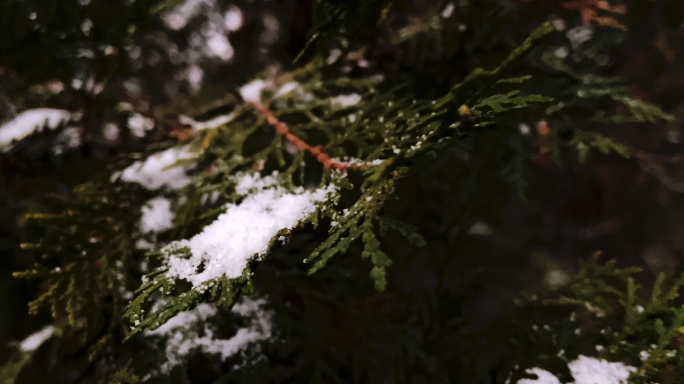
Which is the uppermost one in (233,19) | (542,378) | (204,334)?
(233,19)

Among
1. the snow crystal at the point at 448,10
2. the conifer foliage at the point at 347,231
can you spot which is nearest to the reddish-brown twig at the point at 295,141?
the conifer foliage at the point at 347,231

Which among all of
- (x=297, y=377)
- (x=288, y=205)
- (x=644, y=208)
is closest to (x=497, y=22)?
(x=288, y=205)

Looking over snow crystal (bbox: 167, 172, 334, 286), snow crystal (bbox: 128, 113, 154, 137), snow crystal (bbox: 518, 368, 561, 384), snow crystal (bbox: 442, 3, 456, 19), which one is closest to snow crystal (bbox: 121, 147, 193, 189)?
snow crystal (bbox: 128, 113, 154, 137)

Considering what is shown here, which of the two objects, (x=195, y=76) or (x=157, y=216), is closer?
(x=157, y=216)

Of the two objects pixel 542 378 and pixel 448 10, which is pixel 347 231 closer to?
pixel 542 378

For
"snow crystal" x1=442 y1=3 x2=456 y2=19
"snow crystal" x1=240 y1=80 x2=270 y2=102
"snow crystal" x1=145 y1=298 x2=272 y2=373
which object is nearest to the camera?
"snow crystal" x1=145 y1=298 x2=272 y2=373

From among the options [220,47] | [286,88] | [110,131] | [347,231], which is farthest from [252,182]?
[220,47]

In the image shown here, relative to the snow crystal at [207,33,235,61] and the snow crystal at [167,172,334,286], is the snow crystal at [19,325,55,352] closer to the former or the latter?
the snow crystal at [167,172,334,286]

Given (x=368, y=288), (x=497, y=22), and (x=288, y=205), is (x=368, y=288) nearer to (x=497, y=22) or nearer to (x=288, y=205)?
(x=288, y=205)
